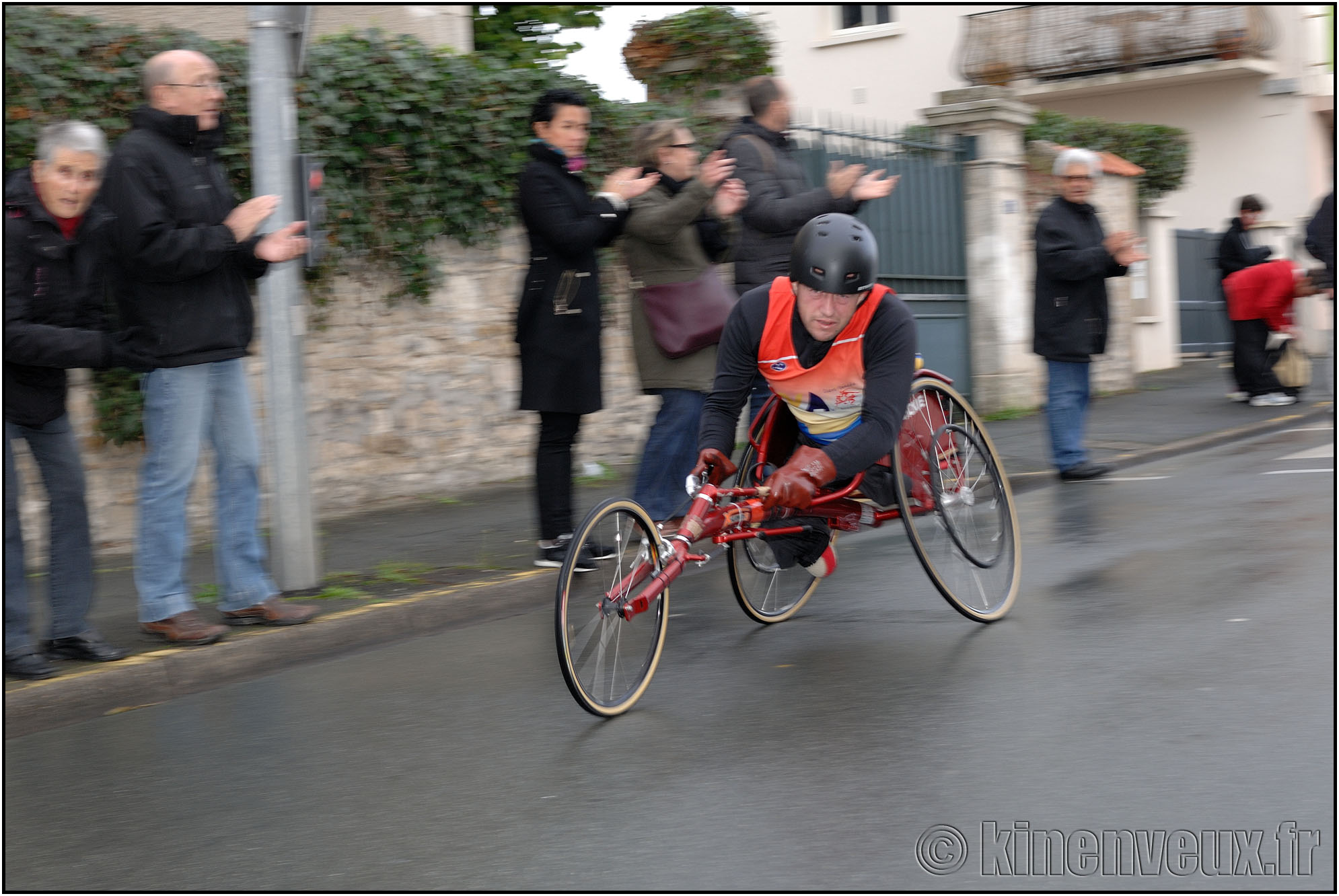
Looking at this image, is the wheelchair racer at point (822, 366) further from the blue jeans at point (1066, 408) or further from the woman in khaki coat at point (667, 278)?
the blue jeans at point (1066, 408)

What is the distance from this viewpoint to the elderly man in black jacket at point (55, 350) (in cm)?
562

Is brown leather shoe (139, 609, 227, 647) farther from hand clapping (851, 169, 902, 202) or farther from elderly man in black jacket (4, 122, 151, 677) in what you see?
hand clapping (851, 169, 902, 202)

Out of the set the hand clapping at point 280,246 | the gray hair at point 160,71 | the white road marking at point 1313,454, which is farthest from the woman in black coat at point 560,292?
the white road marking at point 1313,454

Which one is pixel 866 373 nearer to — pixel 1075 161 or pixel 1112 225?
pixel 1075 161

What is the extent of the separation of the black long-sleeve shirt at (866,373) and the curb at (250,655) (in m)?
1.94

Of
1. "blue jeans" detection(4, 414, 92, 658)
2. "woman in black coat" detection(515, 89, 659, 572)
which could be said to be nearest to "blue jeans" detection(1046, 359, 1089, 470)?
"woman in black coat" detection(515, 89, 659, 572)

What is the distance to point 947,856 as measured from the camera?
3.49 meters

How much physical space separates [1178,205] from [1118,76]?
101 inches

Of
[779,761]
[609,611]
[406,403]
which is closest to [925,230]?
[406,403]

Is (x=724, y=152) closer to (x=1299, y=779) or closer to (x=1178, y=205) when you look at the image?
(x=1299, y=779)

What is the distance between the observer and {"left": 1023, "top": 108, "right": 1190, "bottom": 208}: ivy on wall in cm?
1767

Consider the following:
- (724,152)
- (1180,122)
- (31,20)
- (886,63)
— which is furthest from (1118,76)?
(31,20)

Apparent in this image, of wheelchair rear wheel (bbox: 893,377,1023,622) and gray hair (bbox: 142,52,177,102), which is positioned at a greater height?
gray hair (bbox: 142,52,177,102)

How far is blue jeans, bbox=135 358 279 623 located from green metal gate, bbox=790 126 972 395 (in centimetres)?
822
